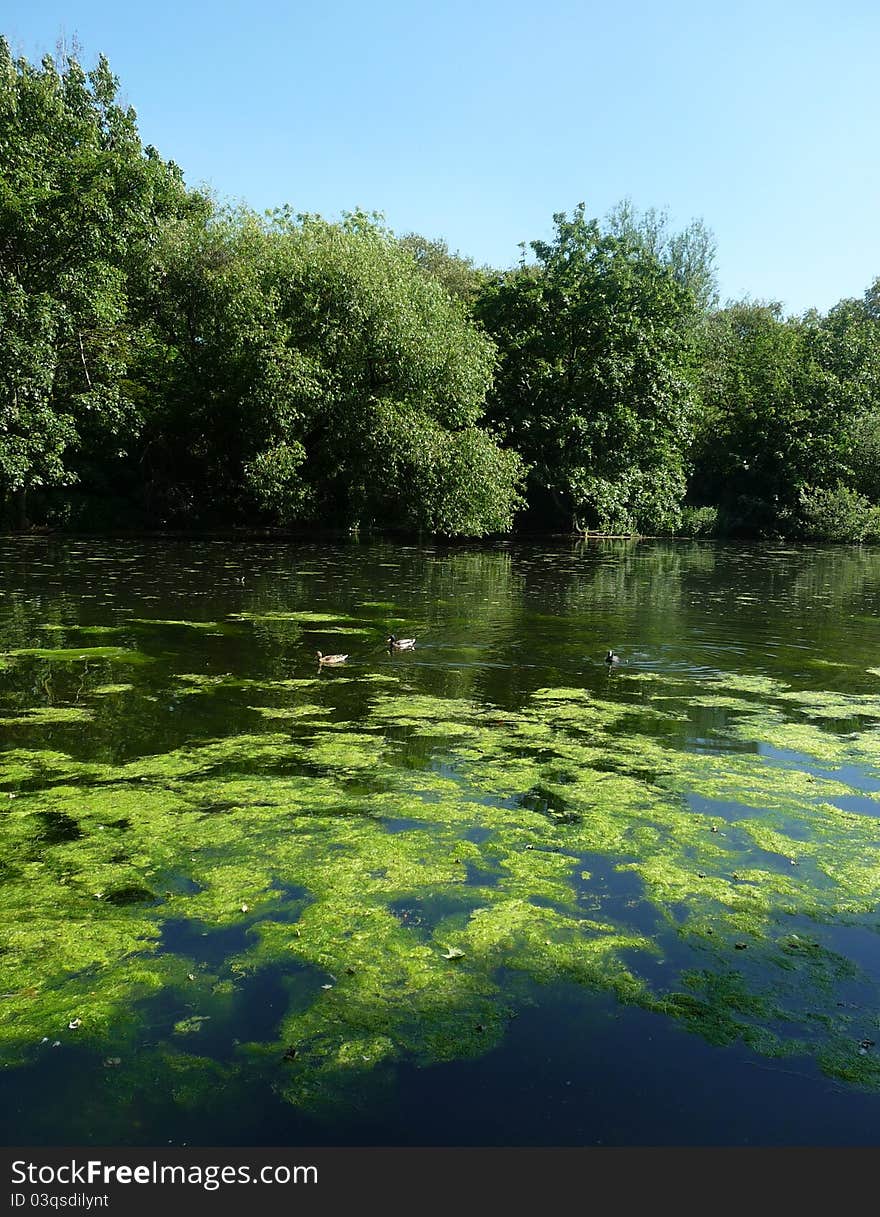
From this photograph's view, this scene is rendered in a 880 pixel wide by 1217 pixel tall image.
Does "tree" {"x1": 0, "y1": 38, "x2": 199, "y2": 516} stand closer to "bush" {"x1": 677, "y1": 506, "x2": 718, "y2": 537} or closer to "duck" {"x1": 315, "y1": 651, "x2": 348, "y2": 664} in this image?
"duck" {"x1": 315, "y1": 651, "x2": 348, "y2": 664}

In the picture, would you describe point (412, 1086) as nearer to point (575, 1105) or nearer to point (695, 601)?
point (575, 1105)

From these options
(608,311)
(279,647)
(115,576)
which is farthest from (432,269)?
(279,647)

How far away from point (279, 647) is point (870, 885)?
820cm

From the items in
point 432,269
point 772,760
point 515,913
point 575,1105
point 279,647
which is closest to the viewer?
point 575,1105

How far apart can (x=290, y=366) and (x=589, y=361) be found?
41.4ft

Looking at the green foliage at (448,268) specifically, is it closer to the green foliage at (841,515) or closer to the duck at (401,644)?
the green foliage at (841,515)

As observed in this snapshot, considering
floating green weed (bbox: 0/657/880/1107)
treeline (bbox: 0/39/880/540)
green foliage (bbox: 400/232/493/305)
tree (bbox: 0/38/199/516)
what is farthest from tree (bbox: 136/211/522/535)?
floating green weed (bbox: 0/657/880/1107)

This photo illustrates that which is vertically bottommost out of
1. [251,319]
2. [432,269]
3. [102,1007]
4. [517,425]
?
[102,1007]

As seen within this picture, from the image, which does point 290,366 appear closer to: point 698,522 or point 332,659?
point 332,659

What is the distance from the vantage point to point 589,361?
3569cm

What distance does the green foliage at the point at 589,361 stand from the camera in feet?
115

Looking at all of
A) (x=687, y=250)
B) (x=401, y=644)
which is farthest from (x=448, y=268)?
(x=401, y=644)

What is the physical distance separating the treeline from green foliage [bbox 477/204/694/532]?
9cm

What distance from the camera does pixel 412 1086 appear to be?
135 inches
